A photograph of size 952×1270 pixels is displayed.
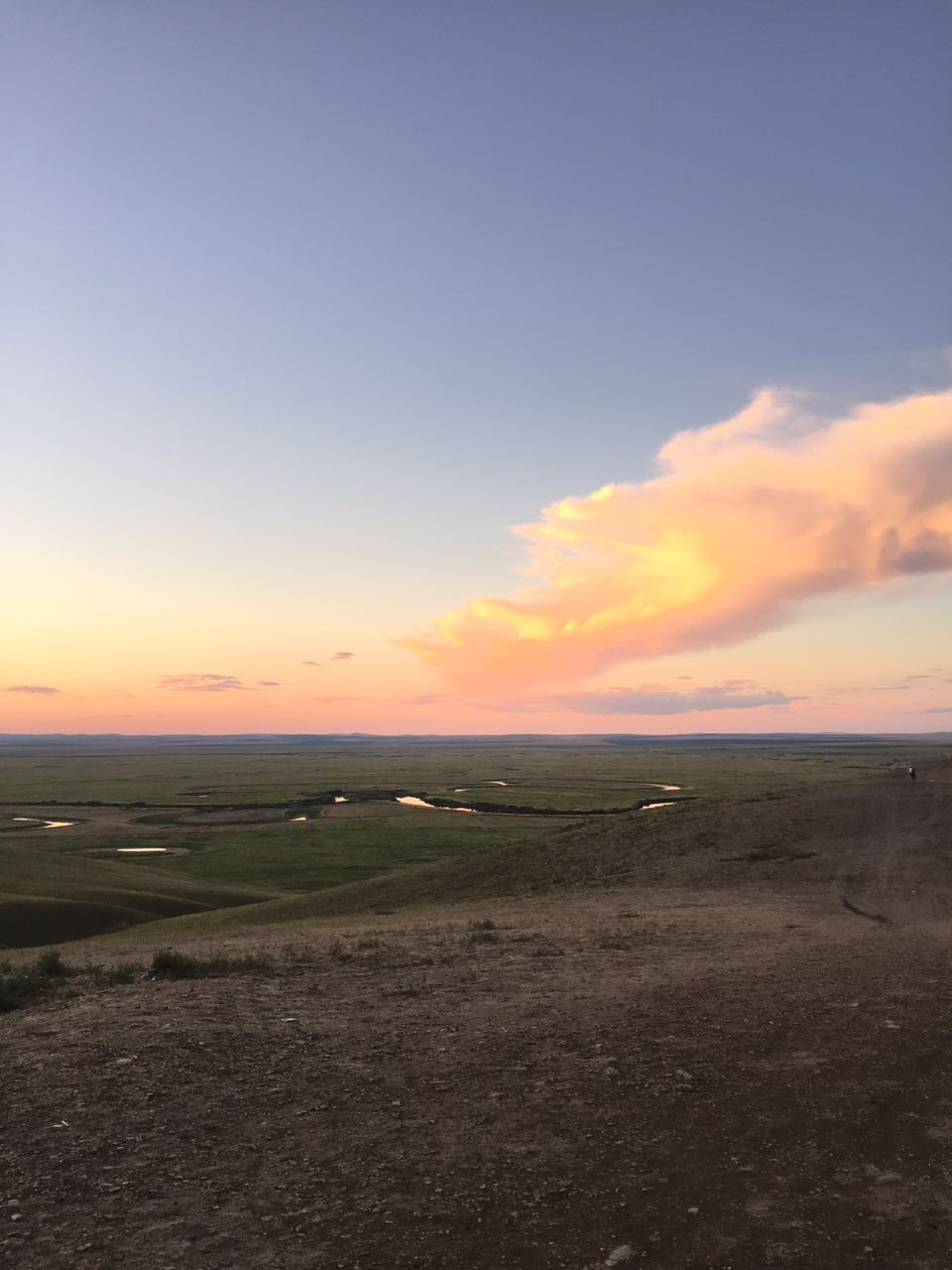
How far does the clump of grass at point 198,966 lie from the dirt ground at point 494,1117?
29.5 inches

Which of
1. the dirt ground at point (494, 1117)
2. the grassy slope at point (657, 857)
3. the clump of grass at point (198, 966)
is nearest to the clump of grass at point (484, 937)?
the dirt ground at point (494, 1117)

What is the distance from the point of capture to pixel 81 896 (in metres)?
41.3

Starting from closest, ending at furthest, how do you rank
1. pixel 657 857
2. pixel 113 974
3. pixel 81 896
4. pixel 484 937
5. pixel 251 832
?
pixel 113 974
pixel 484 937
pixel 657 857
pixel 81 896
pixel 251 832

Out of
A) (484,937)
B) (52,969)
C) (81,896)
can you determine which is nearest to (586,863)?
(484,937)

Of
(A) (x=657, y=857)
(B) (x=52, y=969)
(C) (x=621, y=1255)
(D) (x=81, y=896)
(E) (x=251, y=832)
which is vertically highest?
(C) (x=621, y=1255)

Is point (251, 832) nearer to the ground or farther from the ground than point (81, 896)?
nearer to the ground

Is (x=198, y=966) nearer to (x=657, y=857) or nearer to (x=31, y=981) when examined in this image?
(x=31, y=981)

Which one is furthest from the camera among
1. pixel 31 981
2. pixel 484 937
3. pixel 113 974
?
pixel 484 937

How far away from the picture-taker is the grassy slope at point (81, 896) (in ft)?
115

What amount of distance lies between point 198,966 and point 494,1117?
10632 mm

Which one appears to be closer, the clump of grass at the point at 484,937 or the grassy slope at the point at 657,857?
the clump of grass at the point at 484,937

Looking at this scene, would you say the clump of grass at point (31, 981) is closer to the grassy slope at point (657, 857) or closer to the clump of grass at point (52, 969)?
the clump of grass at point (52, 969)

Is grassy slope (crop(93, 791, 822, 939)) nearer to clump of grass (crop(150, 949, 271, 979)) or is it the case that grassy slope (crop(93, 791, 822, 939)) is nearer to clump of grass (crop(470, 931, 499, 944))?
clump of grass (crop(470, 931, 499, 944))

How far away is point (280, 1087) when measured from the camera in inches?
421
